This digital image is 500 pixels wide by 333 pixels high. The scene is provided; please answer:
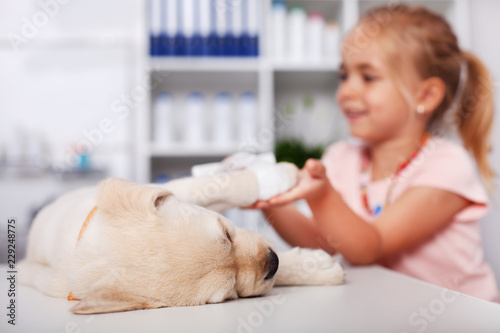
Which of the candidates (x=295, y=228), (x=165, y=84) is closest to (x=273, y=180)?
(x=295, y=228)

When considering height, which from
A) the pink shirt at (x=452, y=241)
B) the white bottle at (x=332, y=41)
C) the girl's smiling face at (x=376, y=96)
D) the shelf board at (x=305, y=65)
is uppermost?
the white bottle at (x=332, y=41)

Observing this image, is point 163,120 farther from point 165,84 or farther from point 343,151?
point 343,151

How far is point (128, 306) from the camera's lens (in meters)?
0.52

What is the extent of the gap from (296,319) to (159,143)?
1.79 meters

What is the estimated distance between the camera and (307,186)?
862 millimetres

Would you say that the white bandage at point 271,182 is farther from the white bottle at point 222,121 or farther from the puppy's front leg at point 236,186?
the white bottle at point 222,121

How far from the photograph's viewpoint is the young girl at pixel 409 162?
108cm

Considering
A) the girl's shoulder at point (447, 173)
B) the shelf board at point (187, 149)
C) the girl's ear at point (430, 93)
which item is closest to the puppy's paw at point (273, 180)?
the girl's shoulder at point (447, 173)

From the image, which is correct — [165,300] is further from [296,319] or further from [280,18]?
[280,18]

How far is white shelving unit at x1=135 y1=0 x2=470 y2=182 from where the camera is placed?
85.1 inches

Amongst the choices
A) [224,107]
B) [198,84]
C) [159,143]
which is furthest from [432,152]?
[198,84]

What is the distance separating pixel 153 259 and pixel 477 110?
1261 mm

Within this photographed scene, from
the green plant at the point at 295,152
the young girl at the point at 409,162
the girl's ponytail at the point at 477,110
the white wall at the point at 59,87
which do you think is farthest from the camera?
the white wall at the point at 59,87

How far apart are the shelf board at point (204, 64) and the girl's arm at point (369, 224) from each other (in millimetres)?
1234
